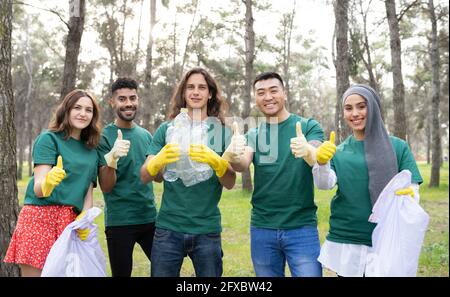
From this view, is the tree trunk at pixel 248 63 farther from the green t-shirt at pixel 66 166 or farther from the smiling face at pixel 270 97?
the green t-shirt at pixel 66 166

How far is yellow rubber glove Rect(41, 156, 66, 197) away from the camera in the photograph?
2549mm

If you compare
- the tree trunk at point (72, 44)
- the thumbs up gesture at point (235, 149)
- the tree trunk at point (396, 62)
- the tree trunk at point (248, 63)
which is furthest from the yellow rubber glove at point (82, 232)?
the tree trunk at point (248, 63)

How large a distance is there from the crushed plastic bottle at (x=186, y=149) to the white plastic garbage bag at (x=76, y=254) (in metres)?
0.57

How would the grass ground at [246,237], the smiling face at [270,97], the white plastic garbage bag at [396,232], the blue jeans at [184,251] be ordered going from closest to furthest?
the white plastic garbage bag at [396,232] < the blue jeans at [184,251] < the smiling face at [270,97] < the grass ground at [246,237]

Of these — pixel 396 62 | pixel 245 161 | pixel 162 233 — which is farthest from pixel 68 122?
pixel 396 62

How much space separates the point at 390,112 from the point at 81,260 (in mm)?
47732

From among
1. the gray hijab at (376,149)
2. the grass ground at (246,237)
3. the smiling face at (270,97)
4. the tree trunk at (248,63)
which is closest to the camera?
the gray hijab at (376,149)

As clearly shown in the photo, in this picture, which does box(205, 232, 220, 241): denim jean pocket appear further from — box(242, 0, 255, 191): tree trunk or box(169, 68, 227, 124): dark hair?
box(242, 0, 255, 191): tree trunk

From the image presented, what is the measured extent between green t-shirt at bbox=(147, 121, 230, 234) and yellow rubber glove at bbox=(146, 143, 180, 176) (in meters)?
0.19

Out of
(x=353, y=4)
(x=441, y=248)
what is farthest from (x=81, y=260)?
(x=353, y=4)

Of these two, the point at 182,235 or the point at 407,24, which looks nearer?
the point at 182,235

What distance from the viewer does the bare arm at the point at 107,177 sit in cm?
314
